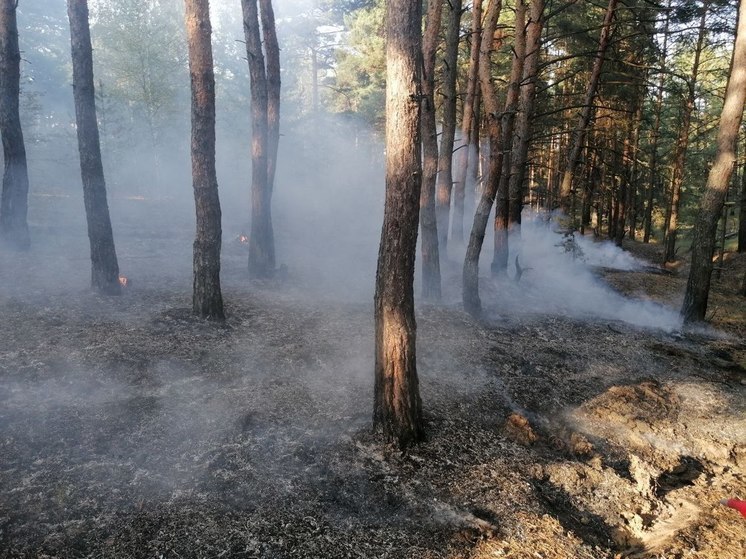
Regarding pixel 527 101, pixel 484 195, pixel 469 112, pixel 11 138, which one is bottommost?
pixel 484 195

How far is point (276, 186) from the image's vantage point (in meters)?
32.6

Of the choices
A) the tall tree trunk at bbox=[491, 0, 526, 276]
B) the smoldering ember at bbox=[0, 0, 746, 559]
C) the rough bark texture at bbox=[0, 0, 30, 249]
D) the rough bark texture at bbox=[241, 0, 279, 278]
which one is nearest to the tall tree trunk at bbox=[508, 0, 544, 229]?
the smoldering ember at bbox=[0, 0, 746, 559]

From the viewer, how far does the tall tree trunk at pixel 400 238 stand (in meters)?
A: 5.23

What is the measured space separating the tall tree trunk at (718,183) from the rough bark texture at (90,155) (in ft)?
43.7

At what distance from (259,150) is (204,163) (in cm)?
396

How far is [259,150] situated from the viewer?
12.8 meters

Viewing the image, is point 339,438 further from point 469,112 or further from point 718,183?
point 469,112

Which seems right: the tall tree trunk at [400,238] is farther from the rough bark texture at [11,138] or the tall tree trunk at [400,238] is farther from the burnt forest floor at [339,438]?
the rough bark texture at [11,138]

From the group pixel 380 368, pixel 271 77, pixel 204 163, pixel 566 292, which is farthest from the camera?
pixel 566 292

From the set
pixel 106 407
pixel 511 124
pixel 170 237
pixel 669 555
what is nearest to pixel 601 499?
pixel 669 555

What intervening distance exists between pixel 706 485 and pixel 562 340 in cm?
475

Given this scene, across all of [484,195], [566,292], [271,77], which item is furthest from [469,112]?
[484,195]

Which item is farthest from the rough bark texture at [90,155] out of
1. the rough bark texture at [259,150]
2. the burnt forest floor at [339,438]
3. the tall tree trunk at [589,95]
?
the tall tree trunk at [589,95]

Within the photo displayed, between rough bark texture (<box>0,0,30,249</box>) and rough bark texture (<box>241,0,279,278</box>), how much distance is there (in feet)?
18.7
